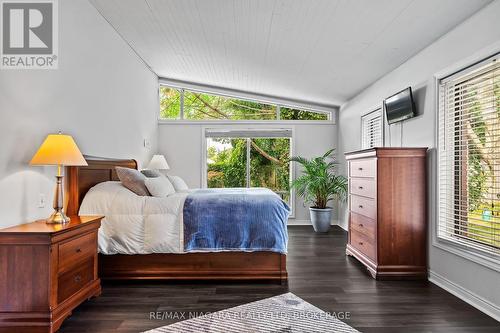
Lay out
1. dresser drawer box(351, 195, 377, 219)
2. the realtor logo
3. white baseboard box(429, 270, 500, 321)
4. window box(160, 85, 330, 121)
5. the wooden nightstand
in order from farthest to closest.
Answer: window box(160, 85, 330, 121)
dresser drawer box(351, 195, 377, 219)
the realtor logo
white baseboard box(429, 270, 500, 321)
the wooden nightstand

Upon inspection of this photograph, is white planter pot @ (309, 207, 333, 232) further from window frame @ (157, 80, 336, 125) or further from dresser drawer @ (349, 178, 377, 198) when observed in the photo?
window frame @ (157, 80, 336, 125)

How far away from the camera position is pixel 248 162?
20.9ft

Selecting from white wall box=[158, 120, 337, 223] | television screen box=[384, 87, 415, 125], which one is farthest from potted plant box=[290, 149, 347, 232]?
television screen box=[384, 87, 415, 125]

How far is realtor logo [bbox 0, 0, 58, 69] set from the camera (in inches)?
93.7

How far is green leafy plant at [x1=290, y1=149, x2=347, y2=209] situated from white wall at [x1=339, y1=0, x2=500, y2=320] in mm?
1676

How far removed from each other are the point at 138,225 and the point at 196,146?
352 centimetres

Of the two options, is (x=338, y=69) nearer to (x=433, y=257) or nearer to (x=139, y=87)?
→ (x=433, y=257)

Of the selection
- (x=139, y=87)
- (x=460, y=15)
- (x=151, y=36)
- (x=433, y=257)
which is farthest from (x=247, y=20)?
(x=433, y=257)

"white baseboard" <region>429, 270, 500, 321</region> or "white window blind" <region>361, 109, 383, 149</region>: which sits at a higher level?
"white window blind" <region>361, 109, 383, 149</region>

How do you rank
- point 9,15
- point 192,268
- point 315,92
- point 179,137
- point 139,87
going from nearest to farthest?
point 9,15 < point 192,268 < point 139,87 < point 315,92 < point 179,137

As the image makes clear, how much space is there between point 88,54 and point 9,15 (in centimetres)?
95

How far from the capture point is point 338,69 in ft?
13.6

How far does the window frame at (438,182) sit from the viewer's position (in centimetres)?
236

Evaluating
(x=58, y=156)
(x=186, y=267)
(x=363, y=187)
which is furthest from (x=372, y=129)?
(x=58, y=156)
